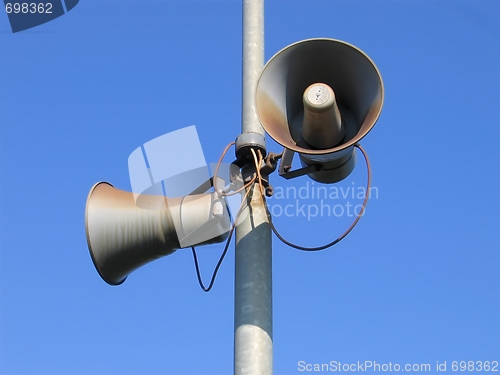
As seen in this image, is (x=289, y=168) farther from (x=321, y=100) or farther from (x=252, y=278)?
(x=252, y=278)

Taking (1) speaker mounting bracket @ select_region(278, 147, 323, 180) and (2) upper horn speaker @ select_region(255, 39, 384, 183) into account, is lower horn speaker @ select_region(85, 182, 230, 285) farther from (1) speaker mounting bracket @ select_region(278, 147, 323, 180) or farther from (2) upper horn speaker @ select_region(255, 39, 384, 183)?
(2) upper horn speaker @ select_region(255, 39, 384, 183)

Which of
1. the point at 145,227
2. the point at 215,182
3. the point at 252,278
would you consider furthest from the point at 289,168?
the point at 145,227

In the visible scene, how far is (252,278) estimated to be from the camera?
2711 millimetres

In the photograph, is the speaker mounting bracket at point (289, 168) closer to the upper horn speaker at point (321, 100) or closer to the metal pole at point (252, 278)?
the upper horn speaker at point (321, 100)

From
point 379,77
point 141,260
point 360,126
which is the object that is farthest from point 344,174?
point 141,260

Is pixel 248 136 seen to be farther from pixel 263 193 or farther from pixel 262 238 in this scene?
pixel 262 238

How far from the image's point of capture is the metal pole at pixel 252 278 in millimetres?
2588

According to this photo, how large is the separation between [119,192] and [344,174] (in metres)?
0.97

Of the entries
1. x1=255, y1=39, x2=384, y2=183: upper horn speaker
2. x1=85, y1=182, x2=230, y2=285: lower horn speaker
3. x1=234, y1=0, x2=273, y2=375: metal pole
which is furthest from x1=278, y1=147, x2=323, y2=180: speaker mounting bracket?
x1=85, y1=182, x2=230, y2=285: lower horn speaker

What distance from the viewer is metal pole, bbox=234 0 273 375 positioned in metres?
2.59

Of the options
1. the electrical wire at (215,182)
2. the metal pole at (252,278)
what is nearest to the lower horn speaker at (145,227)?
the electrical wire at (215,182)

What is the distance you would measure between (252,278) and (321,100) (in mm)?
687

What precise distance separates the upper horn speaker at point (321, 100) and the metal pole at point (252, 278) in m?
0.11

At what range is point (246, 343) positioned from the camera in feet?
8.52
